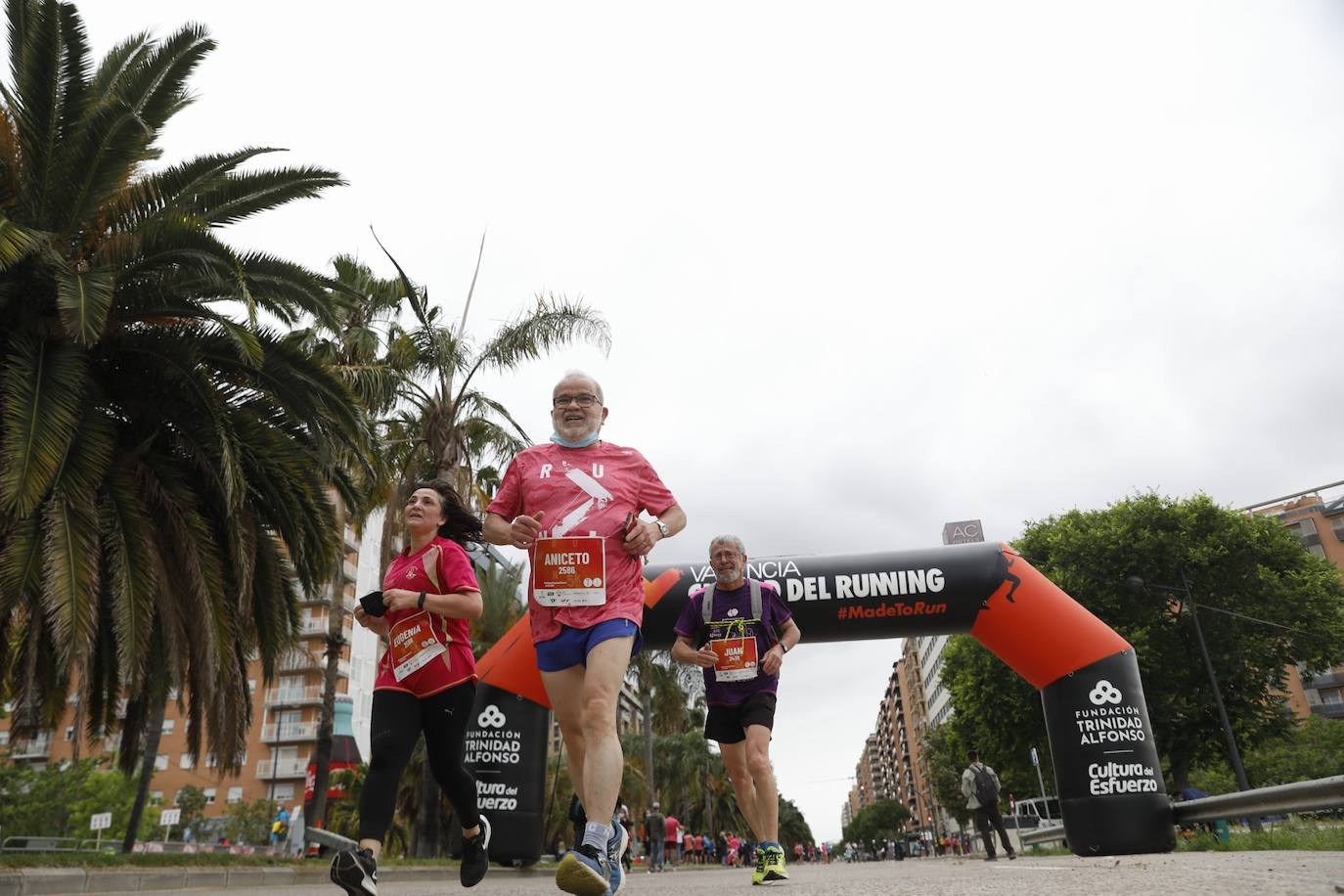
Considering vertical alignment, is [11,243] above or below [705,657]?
above

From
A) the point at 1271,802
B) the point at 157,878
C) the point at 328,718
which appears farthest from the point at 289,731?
the point at 1271,802

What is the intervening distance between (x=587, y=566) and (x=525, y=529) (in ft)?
1.07

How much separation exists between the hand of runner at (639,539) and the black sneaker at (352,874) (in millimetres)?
1516

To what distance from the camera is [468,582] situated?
4074 mm

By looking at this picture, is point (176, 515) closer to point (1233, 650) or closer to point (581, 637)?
point (581, 637)

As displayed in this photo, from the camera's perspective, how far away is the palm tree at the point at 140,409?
24.9ft

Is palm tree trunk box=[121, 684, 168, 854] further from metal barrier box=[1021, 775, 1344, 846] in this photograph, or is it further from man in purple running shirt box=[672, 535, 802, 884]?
metal barrier box=[1021, 775, 1344, 846]

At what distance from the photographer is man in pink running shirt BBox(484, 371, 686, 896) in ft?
11.1

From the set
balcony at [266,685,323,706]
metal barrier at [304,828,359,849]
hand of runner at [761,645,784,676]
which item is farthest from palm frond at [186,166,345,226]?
balcony at [266,685,323,706]

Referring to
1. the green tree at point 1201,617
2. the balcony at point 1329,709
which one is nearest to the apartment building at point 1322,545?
the balcony at point 1329,709

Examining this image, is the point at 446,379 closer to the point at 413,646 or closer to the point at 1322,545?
the point at 413,646

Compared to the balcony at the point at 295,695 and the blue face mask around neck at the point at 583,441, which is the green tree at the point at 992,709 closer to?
the blue face mask around neck at the point at 583,441

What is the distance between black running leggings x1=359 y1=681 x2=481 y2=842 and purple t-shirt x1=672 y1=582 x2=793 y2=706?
194 centimetres

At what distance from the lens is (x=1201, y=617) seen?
2502cm
